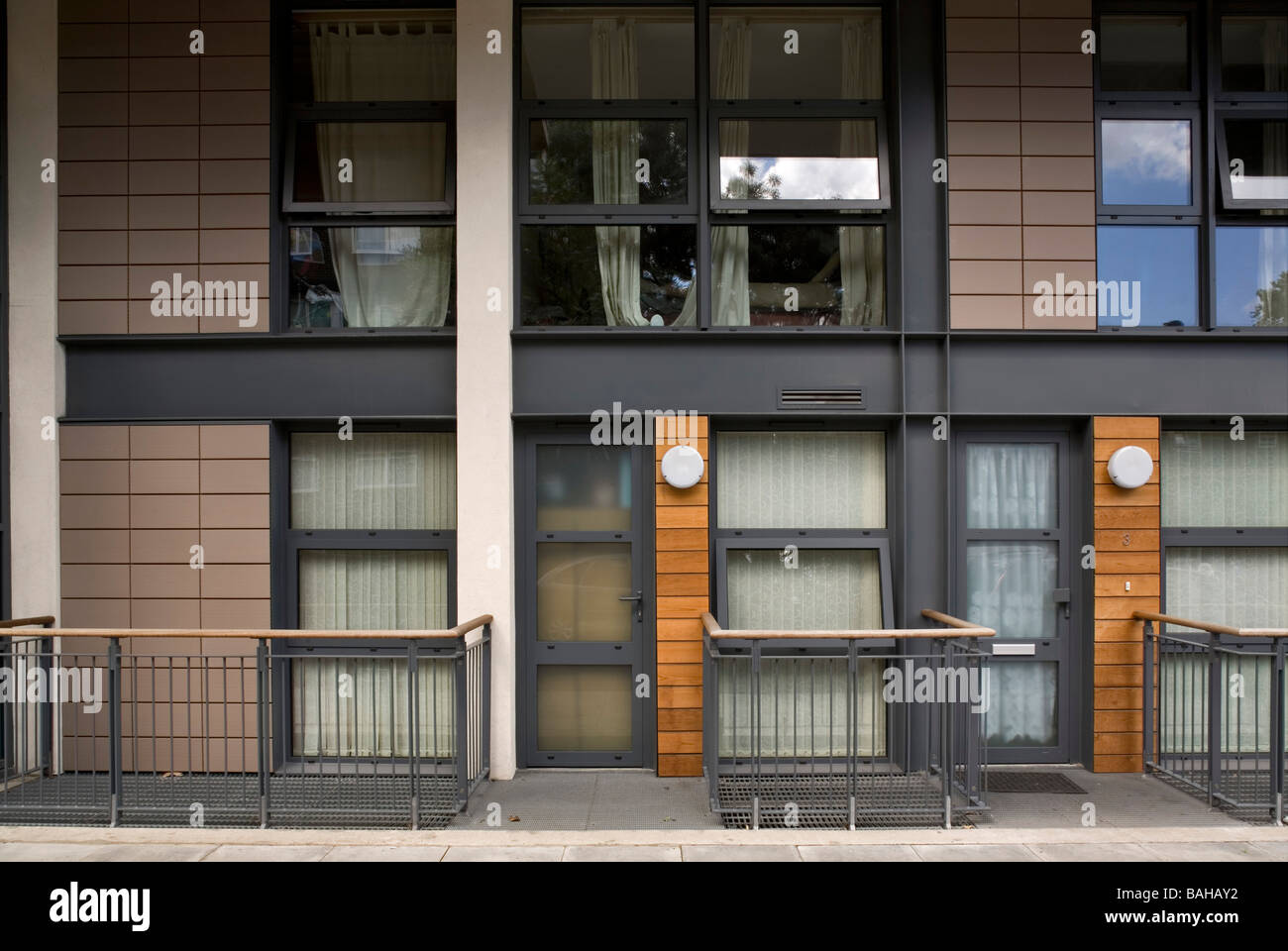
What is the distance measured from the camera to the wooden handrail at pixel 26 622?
543 centimetres

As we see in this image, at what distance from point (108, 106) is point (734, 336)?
16.0 feet

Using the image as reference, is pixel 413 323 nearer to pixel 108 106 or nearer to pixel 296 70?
pixel 296 70

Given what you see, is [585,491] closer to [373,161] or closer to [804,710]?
[804,710]

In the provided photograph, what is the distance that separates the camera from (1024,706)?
19.4ft

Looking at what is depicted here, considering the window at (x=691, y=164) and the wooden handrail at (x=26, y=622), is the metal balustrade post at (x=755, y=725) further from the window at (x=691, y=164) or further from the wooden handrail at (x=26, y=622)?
the wooden handrail at (x=26, y=622)

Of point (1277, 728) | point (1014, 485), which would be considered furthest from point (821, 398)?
point (1277, 728)

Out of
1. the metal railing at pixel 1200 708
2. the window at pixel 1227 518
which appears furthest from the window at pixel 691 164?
the metal railing at pixel 1200 708

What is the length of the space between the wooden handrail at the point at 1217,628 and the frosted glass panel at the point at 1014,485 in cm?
85

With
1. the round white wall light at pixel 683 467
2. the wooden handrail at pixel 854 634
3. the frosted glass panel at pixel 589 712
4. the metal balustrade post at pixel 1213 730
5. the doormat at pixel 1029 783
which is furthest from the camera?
the frosted glass panel at pixel 589 712

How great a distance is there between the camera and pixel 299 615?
237 inches

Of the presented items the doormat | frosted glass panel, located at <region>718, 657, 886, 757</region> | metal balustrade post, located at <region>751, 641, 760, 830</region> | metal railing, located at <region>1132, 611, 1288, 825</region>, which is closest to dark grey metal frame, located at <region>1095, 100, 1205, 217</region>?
metal railing, located at <region>1132, 611, 1288, 825</region>

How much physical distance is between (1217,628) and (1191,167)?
135 inches

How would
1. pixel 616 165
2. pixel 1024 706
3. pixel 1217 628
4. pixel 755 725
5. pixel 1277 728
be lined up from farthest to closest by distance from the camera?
pixel 616 165 < pixel 1024 706 < pixel 1217 628 < pixel 755 725 < pixel 1277 728

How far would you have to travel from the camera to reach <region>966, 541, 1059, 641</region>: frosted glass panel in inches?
234
